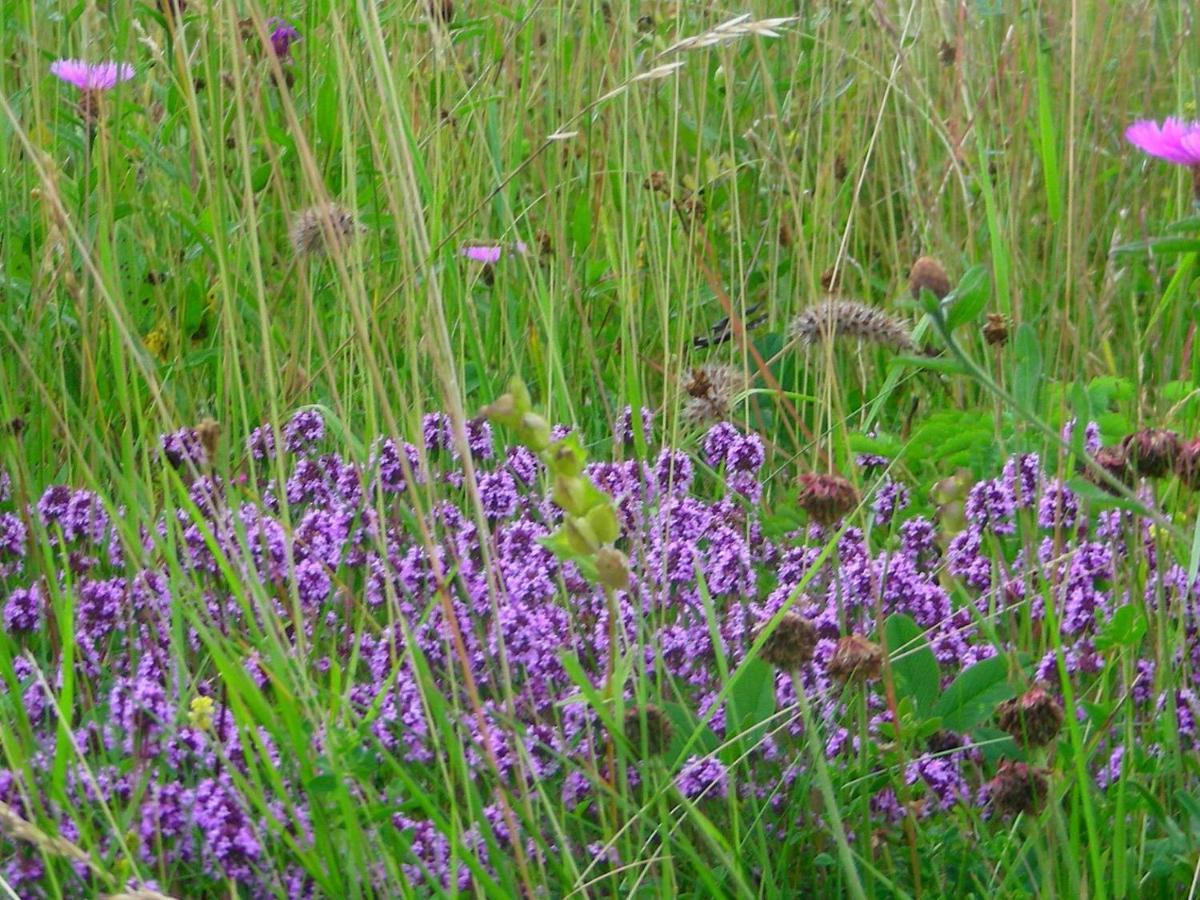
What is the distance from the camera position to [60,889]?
103 centimetres

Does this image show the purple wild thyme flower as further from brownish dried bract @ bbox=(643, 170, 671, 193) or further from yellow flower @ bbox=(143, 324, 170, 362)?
brownish dried bract @ bbox=(643, 170, 671, 193)

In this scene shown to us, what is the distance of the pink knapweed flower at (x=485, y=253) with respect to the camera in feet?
6.50

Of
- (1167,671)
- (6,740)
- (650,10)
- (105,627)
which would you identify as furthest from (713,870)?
(650,10)

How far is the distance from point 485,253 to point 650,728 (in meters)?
Result: 1.16

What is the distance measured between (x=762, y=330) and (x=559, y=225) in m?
0.46

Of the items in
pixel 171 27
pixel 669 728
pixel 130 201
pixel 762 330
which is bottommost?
pixel 762 330

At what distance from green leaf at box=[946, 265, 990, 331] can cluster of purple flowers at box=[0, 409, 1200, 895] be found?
0.22m

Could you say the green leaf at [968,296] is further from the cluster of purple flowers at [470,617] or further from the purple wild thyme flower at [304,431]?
the purple wild thyme flower at [304,431]

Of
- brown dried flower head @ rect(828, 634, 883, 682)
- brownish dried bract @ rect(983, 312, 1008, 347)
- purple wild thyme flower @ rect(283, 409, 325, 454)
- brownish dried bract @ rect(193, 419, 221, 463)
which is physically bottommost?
purple wild thyme flower @ rect(283, 409, 325, 454)

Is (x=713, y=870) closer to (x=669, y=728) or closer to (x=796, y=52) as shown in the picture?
(x=669, y=728)

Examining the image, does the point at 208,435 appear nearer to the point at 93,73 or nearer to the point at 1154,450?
the point at 1154,450

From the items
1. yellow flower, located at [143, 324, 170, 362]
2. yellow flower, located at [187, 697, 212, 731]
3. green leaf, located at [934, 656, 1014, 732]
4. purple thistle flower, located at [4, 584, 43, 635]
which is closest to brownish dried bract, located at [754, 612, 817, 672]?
green leaf, located at [934, 656, 1014, 732]

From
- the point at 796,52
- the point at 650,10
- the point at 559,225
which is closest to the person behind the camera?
the point at 559,225

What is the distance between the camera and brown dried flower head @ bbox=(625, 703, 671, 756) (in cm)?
106
